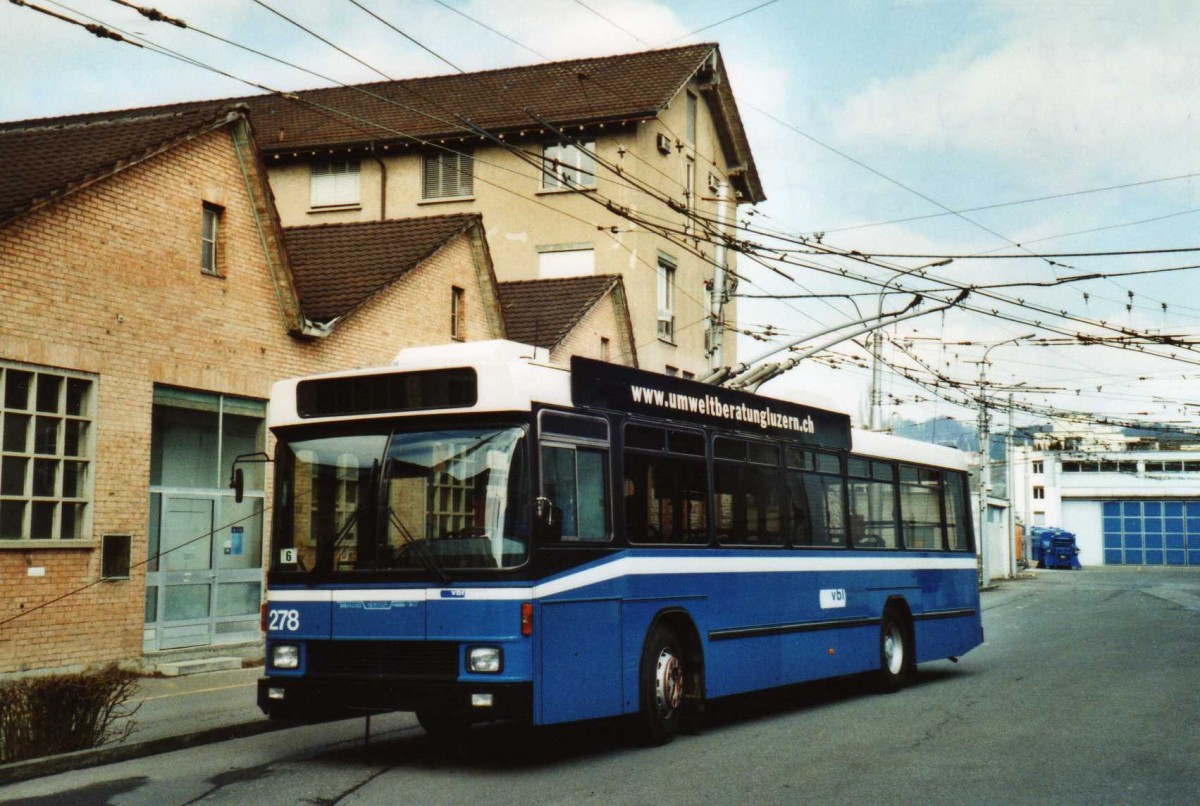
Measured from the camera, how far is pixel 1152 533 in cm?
9019

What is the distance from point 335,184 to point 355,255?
593 inches

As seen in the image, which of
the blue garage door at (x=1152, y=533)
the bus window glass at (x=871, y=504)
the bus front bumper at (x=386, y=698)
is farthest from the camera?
the blue garage door at (x=1152, y=533)

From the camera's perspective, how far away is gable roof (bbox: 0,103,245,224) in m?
15.7

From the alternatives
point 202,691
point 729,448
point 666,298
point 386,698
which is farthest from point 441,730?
point 666,298

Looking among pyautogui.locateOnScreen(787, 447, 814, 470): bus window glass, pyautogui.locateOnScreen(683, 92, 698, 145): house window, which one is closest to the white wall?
pyautogui.locateOnScreen(683, 92, 698, 145): house window

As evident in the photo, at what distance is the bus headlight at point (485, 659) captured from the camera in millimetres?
9062

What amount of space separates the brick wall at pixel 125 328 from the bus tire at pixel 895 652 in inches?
350

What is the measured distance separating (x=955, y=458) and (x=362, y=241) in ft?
37.6

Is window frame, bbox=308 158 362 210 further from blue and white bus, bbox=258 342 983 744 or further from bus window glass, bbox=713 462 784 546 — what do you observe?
blue and white bus, bbox=258 342 983 744

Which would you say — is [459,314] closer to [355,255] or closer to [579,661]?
[355,255]

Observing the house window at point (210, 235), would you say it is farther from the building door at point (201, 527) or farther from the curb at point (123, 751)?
the curb at point (123, 751)

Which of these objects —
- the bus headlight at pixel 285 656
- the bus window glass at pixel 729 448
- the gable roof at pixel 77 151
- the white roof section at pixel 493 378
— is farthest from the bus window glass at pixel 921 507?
the gable roof at pixel 77 151

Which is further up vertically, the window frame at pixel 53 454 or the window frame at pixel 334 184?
the window frame at pixel 334 184

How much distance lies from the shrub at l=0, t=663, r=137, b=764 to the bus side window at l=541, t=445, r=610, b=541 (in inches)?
143
